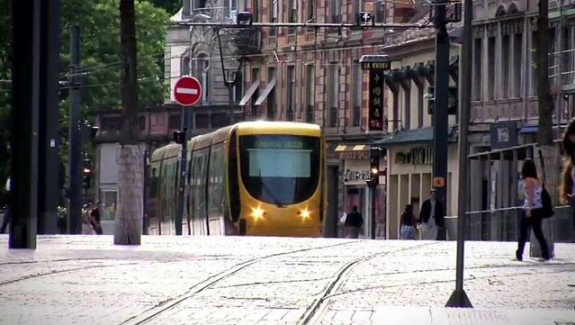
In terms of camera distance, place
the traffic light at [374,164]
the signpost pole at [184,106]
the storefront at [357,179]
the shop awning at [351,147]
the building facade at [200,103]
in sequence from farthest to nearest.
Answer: the building facade at [200,103] → the shop awning at [351,147] → the storefront at [357,179] → the traffic light at [374,164] → the signpost pole at [184,106]

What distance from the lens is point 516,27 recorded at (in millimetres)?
69250

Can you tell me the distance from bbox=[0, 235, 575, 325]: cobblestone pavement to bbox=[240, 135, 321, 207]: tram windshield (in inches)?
721

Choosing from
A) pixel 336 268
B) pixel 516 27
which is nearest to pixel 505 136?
pixel 516 27

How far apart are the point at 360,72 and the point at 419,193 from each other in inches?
419

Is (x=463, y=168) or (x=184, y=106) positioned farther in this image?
(x=184, y=106)

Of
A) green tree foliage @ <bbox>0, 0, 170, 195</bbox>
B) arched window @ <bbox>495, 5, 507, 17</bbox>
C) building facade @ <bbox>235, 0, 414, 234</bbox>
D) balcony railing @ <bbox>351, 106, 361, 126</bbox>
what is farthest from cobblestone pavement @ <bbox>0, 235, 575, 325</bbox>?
balcony railing @ <bbox>351, 106, 361, 126</bbox>

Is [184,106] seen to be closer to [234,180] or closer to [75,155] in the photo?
[234,180]

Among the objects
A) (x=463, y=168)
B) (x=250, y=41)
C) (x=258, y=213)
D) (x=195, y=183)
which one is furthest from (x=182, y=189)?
(x=250, y=41)

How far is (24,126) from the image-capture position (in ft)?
111

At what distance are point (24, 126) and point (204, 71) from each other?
7154cm

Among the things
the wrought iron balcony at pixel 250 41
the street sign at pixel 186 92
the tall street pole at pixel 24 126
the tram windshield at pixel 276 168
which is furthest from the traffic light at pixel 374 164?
the tall street pole at pixel 24 126

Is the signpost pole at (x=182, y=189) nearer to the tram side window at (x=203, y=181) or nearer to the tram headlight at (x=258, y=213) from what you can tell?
the tram side window at (x=203, y=181)

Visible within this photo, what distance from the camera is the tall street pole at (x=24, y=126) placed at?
110 feet

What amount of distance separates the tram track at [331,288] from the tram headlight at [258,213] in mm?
19205
